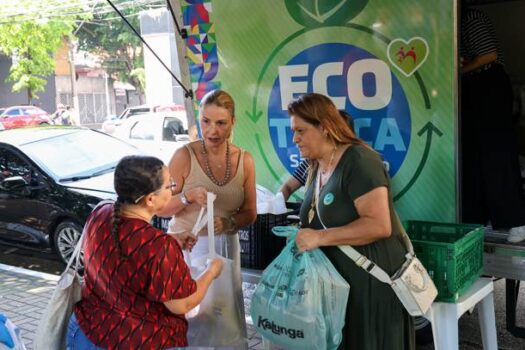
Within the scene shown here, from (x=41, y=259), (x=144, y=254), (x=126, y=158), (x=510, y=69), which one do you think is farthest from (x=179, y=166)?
(x=41, y=259)

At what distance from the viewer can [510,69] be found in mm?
5332

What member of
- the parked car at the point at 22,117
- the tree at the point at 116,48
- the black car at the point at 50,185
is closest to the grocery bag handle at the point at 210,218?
the black car at the point at 50,185

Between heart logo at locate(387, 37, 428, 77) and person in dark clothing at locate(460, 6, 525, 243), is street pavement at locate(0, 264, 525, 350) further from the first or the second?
heart logo at locate(387, 37, 428, 77)

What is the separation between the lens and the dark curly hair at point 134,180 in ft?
7.25

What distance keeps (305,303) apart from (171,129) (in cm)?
943

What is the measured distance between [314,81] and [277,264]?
1.72m

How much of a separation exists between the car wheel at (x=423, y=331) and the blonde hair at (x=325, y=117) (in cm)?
198

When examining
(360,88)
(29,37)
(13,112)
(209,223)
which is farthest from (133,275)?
(13,112)

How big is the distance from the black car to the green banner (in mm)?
2598

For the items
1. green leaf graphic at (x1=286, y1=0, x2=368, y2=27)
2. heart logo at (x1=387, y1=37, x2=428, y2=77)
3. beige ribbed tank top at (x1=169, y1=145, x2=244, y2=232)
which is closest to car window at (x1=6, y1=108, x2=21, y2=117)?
green leaf graphic at (x1=286, y1=0, x2=368, y2=27)

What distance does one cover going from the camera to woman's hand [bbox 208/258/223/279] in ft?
8.07

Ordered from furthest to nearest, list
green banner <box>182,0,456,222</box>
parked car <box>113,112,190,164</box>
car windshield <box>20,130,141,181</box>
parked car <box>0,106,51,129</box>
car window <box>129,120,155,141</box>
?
1. parked car <box>0,106,51,129</box>
2. car window <box>129,120,155,141</box>
3. parked car <box>113,112,190,164</box>
4. car windshield <box>20,130,141,181</box>
5. green banner <box>182,0,456,222</box>

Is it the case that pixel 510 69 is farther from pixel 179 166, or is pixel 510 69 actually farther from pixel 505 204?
pixel 179 166

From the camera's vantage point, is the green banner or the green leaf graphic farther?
the green leaf graphic
